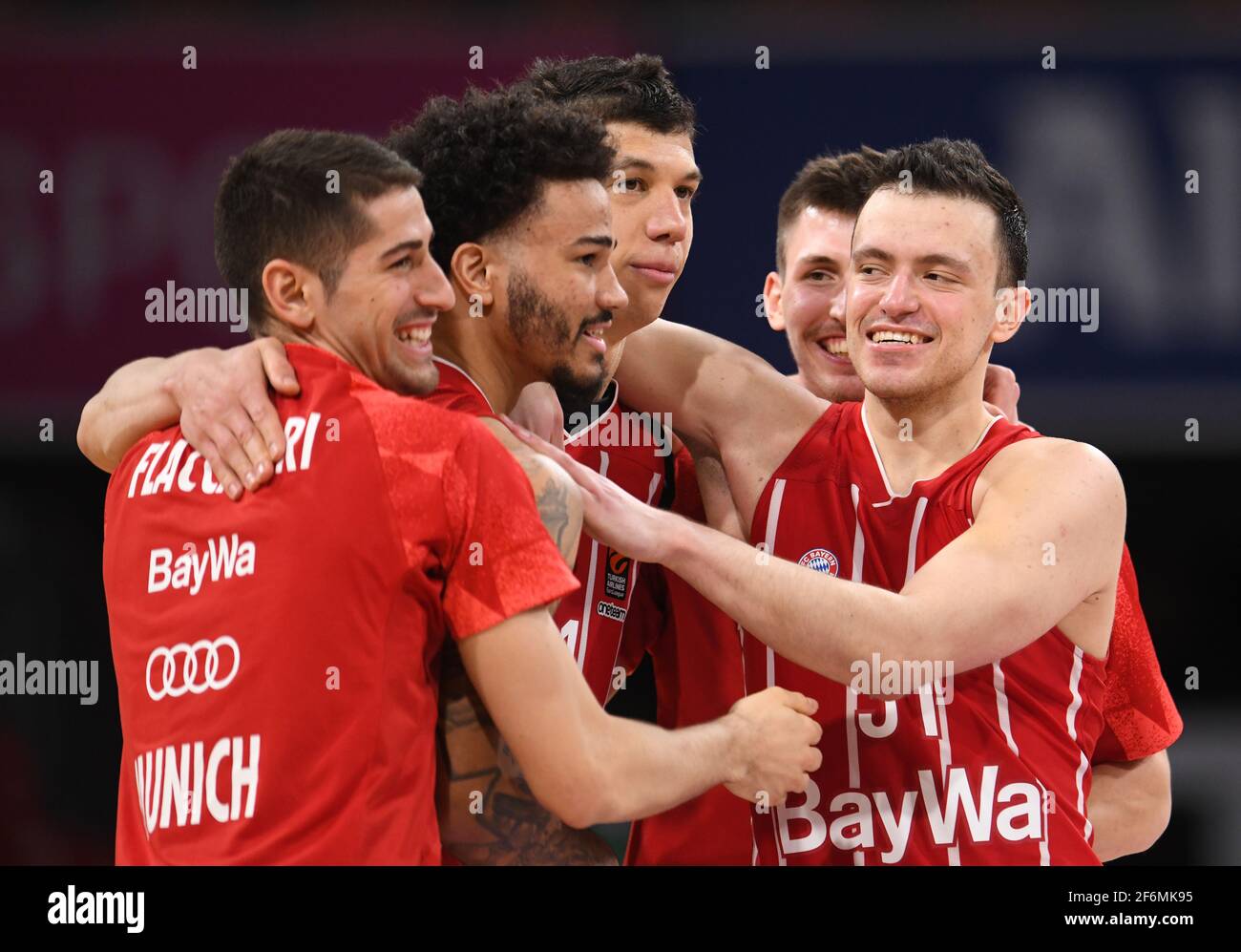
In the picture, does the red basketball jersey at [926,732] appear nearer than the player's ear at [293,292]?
No

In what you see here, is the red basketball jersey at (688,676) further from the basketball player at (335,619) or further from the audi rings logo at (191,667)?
the audi rings logo at (191,667)

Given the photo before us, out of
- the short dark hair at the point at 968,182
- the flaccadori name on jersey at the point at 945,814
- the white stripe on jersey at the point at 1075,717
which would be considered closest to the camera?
the flaccadori name on jersey at the point at 945,814

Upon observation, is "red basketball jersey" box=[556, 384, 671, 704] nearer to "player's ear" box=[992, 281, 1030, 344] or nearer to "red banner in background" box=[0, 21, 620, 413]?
"player's ear" box=[992, 281, 1030, 344]

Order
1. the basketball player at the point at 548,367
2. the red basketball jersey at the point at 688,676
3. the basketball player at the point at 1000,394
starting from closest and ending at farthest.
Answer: the basketball player at the point at 548,367 → the red basketball jersey at the point at 688,676 → the basketball player at the point at 1000,394

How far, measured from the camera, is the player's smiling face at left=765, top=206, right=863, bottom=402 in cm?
436

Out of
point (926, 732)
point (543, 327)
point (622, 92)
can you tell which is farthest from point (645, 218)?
point (926, 732)

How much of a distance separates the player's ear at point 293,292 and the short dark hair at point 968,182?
156cm

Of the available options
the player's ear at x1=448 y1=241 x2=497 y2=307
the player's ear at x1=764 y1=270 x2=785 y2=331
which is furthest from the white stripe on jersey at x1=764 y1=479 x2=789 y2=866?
the player's ear at x1=764 y1=270 x2=785 y2=331

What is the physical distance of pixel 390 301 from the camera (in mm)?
2688

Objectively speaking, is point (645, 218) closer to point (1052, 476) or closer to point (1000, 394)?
point (1000, 394)

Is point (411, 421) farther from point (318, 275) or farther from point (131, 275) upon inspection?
point (131, 275)

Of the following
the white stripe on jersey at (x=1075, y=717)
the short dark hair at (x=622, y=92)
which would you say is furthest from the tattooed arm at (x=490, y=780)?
the short dark hair at (x=622, y=92)

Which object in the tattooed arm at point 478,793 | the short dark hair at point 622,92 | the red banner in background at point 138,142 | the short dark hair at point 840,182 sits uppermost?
the red banner in background at point 138,142

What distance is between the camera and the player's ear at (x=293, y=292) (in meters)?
2.67
